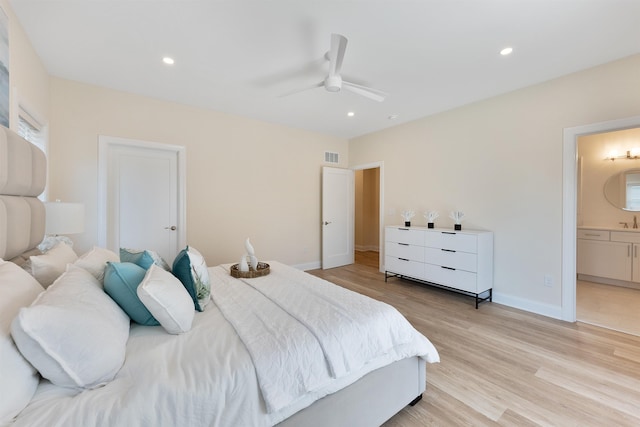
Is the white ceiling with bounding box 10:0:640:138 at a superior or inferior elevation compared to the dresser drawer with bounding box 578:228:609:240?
superior

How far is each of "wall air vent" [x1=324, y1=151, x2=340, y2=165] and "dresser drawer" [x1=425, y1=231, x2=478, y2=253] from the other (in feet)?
8.03

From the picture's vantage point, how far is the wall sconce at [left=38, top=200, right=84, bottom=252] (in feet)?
6.33

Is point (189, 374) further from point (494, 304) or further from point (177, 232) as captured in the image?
point (494, 304)

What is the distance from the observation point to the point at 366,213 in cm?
719

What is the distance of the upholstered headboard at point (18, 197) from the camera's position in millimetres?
1339

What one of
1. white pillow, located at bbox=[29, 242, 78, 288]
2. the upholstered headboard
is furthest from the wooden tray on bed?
the upholstered headboard

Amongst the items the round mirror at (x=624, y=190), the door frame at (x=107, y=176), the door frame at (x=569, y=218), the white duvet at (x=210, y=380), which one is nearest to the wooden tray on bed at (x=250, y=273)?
the white duvet at (x=210, y=380)

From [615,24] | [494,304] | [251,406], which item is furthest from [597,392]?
[615,24]

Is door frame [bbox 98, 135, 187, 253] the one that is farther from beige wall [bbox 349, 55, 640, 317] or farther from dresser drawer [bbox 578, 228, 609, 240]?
dresser drawer [bbox 578, 228, 609, 240]

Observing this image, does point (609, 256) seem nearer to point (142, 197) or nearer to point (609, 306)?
point (609, 306)

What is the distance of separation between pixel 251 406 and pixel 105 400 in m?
0.48

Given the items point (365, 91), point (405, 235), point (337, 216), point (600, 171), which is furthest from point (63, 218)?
point (600, 171)

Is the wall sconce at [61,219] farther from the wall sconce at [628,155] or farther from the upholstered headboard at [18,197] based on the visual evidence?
the wall sconce at [628,155]

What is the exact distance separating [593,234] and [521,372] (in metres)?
3.54
